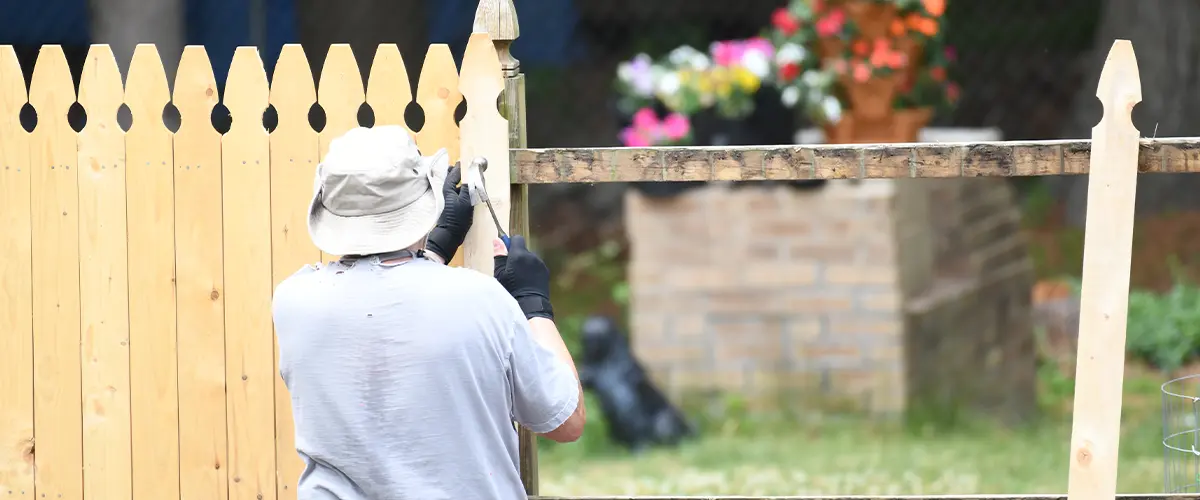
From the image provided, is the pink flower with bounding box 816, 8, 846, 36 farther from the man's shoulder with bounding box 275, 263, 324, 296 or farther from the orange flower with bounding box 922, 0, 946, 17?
the man's shoulder with bounding box 275, 263, 324, 296

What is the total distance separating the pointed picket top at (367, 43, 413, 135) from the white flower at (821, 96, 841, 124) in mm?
3469

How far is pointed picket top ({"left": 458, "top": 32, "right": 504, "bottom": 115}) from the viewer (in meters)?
3.09

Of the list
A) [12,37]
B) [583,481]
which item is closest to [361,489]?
[583,481]

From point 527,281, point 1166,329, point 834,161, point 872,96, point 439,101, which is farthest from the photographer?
point 1166,329

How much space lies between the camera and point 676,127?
6.50m

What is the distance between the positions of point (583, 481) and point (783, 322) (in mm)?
1132

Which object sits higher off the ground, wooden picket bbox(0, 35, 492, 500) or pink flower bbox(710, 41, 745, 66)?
pink flower bbox(710, 41, 745, 66)

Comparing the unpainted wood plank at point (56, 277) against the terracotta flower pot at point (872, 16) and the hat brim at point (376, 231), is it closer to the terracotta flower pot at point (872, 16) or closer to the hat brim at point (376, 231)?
the hat brim at point (376, 231)

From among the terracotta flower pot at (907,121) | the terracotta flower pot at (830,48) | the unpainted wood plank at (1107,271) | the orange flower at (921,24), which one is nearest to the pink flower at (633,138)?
Result: the terracotta flower pot at (830,48)

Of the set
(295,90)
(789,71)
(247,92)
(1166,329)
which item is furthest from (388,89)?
(1166,329)

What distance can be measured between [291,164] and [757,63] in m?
3.55

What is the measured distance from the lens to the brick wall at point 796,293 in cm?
619

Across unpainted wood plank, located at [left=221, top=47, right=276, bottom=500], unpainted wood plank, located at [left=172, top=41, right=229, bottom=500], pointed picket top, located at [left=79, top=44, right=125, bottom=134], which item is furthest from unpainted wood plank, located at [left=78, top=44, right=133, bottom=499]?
unpainted wood plank, located at [left=221, top=47, right=276, bottom=500]

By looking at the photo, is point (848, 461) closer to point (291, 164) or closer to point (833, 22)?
point (833, 22)
